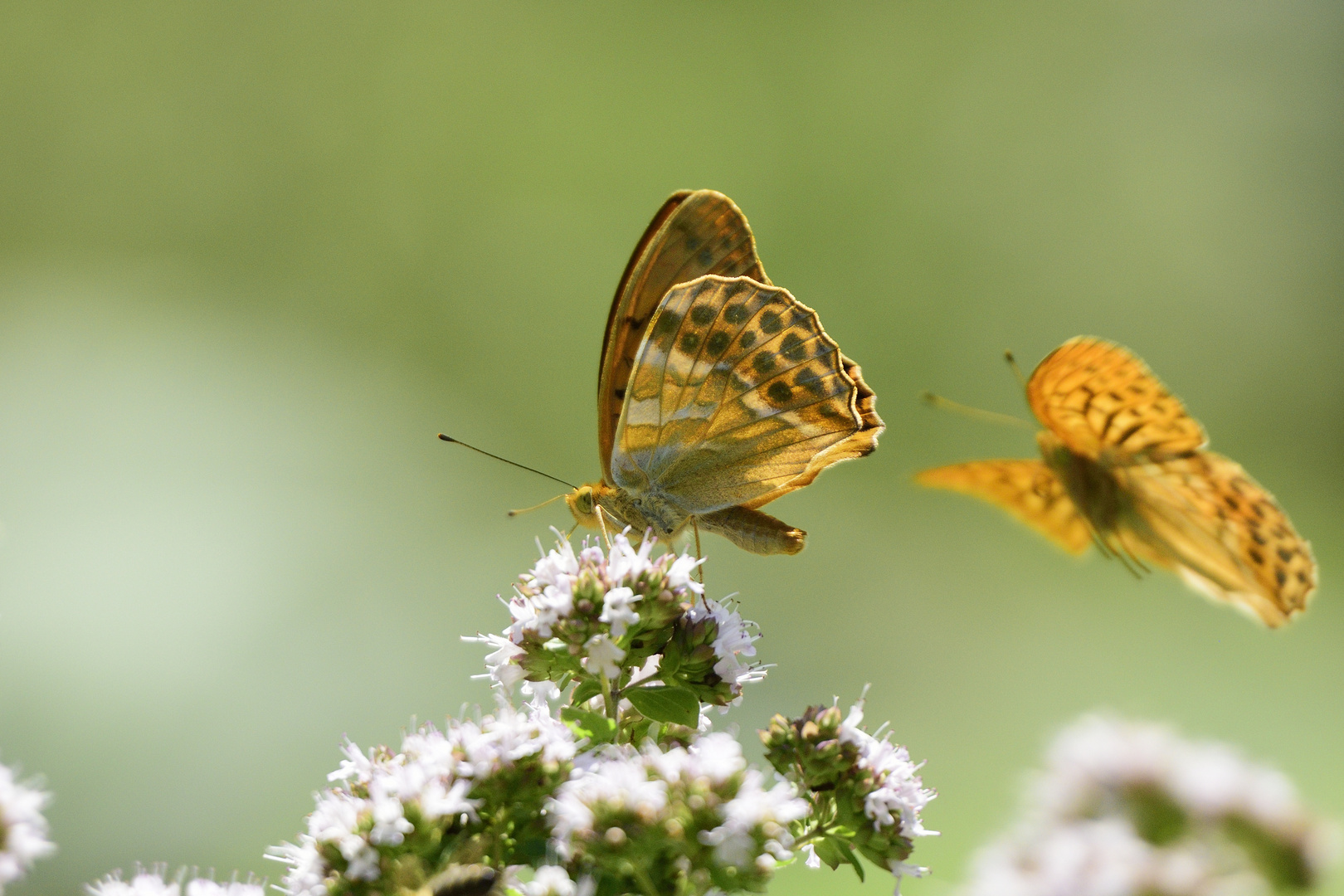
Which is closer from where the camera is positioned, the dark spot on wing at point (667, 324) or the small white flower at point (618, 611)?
the small white flower at point (618, 611)

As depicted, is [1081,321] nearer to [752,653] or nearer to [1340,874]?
[1340,874]

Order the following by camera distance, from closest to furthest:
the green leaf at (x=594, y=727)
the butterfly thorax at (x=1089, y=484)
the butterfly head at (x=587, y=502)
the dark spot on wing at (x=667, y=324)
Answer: the green leaf at (x=594, y=727)
the dark spot on wing at (x=667, y=324)
the butterfly head at (x=587, y=502)
the butterfly thorax at (x=1089, y=484)

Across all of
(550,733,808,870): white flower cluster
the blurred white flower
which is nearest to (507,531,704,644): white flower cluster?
(550,733,808,870): white flower cluster

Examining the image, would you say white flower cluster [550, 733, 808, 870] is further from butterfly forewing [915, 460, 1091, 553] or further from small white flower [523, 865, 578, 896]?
butterfly forewing [915, 460, 1091, 553]

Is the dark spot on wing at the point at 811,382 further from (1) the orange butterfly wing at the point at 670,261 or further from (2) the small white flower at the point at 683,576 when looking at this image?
(2) the small white flower at the point at 683,576

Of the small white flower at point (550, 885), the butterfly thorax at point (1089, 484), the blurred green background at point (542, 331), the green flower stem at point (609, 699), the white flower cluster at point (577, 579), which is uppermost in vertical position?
the blurred green background at point (542, 331)

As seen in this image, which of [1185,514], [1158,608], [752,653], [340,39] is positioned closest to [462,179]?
[340,39]

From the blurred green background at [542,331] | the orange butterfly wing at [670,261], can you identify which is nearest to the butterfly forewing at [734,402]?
the orange butterfly wing at [670,261]

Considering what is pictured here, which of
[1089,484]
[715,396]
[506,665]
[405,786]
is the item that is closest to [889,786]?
[506,665]
